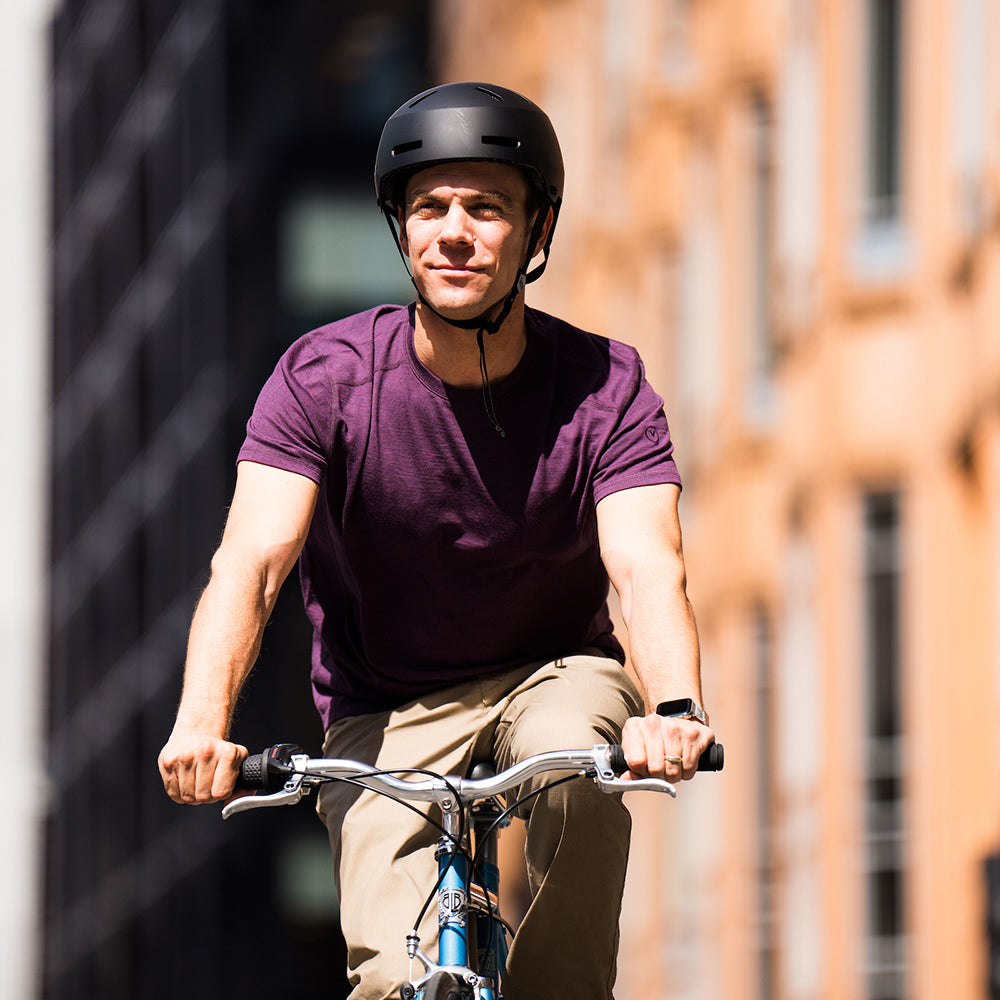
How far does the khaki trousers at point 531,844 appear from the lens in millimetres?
5383

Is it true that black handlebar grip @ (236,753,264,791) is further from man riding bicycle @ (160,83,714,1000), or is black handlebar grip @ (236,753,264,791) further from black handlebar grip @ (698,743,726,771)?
black handlebar grip @ (698,743,726,771)

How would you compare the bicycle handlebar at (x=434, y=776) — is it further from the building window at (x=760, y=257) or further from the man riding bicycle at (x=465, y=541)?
the building window at (x=760, y=257)

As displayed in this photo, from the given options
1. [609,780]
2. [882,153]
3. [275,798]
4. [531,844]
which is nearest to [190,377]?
[882,153]

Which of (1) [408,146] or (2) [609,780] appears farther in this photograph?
(1) [408,146]

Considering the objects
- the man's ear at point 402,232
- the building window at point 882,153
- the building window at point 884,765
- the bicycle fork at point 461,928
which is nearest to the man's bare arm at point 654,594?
the bicycle fork at point 461,928

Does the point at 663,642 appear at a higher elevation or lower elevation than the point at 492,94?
lower

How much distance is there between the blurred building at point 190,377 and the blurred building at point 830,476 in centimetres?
1511

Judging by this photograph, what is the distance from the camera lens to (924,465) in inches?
731

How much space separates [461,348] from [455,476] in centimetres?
29

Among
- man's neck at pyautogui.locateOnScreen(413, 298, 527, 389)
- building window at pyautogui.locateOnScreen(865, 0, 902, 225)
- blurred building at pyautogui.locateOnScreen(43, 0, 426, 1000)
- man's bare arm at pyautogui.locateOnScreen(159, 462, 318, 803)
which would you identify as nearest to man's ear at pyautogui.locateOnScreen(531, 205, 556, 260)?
man's neck at pyautogui.locateOnScreen(413, 298, 527, 389)

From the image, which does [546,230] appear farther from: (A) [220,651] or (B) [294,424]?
(A) [220,651]

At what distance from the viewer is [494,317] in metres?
5.60

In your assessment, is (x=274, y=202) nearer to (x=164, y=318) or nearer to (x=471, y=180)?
(x=164, y=318)

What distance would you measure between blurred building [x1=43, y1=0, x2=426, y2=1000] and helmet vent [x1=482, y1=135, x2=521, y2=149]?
110 feet
